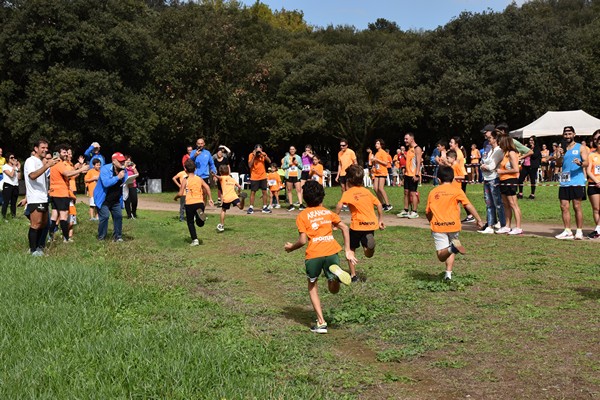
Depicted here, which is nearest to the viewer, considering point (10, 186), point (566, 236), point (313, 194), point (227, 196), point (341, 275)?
point (341, 275)

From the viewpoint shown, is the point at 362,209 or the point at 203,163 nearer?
the point at 362,209

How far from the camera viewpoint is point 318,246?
22.2 ft

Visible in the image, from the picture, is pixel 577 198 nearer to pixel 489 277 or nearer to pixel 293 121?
pixel 489 277

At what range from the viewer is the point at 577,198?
1192 cm

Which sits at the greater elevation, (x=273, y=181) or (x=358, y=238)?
(x=273, y=181)

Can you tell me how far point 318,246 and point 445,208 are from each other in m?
2.50

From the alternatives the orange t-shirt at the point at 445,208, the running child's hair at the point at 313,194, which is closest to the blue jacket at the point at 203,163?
the orange t-shirt at the point at 445,208

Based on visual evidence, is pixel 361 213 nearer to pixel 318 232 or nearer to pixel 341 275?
pixel 318 232

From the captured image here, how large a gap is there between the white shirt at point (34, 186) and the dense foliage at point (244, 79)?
20.2 meters

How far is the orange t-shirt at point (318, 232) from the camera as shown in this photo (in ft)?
22.1

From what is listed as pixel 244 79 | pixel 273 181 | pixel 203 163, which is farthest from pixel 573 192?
pixel 244 79

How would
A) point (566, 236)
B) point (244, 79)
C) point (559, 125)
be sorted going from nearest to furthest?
point (566, 236)
point (559, 125)
point (244, 79)

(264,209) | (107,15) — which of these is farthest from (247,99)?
(264,209)

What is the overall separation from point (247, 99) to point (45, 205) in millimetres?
26202
